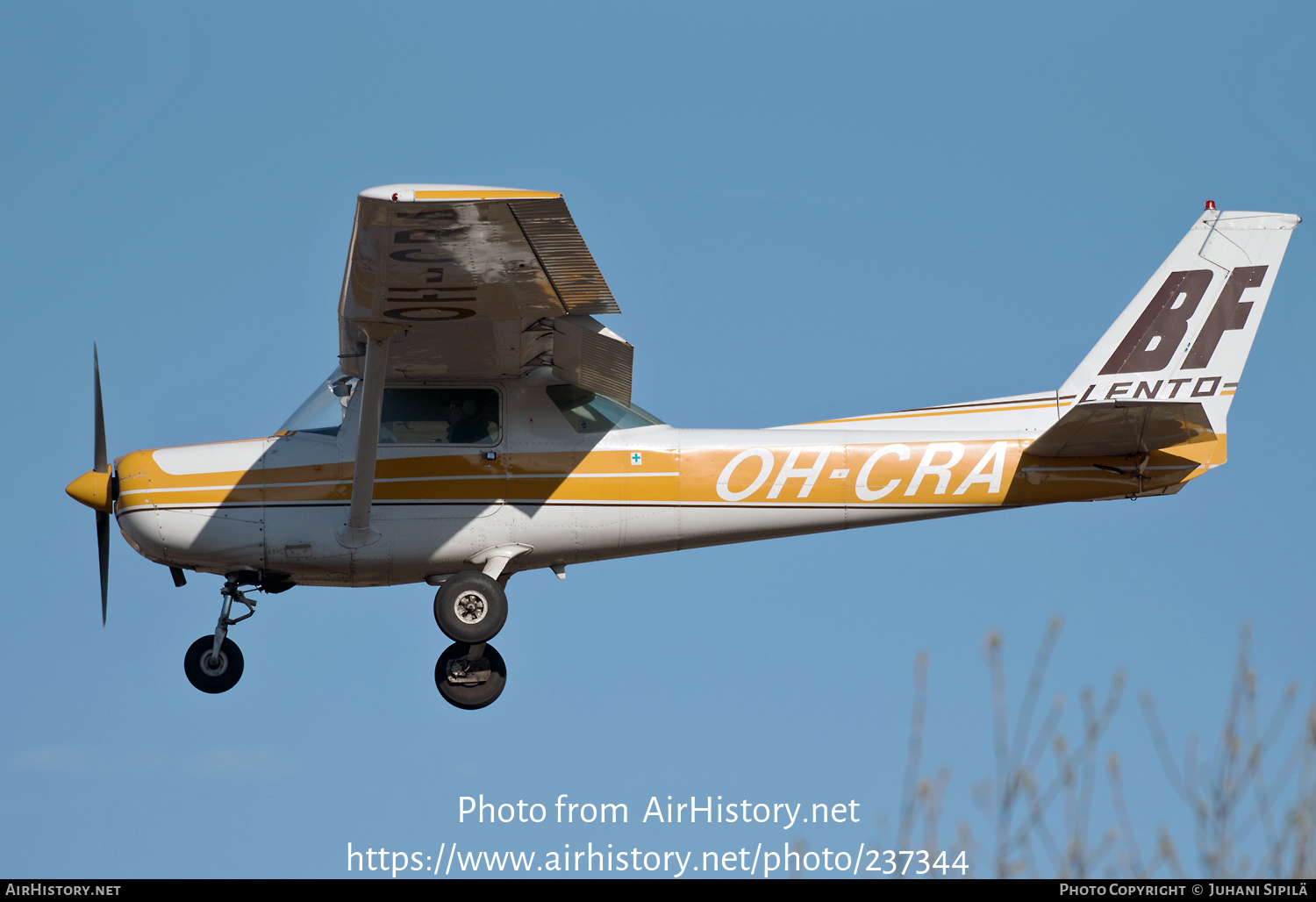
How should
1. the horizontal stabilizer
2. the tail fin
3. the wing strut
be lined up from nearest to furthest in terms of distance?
the wing strut
the horizontal stabilizer
the tail fin

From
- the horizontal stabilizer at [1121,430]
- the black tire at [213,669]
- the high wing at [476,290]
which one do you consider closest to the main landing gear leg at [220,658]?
the black tire at [213,669]

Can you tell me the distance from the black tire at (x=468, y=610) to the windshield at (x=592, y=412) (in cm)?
151

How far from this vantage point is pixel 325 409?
11.6 meters

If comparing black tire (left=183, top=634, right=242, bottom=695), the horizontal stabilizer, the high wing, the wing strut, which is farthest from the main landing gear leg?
the horizontal stabilizer

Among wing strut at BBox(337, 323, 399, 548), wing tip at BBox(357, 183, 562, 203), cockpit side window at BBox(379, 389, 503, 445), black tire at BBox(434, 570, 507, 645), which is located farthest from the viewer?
cockpit side window at BBox(379, 389, 503, 445)

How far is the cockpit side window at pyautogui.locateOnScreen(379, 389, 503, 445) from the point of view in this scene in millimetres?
11391

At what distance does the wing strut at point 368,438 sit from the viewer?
34.2 ft

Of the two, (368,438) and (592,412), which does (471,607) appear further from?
(592,412)

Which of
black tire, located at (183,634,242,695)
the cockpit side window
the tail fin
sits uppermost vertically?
the tail fin

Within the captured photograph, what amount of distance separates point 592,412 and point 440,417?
4.03ft

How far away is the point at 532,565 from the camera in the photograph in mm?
11773

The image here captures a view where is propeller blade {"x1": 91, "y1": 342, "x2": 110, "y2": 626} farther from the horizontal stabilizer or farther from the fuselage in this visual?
the horizontal stabilizer

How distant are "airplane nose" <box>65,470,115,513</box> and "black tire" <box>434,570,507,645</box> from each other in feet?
9.24
